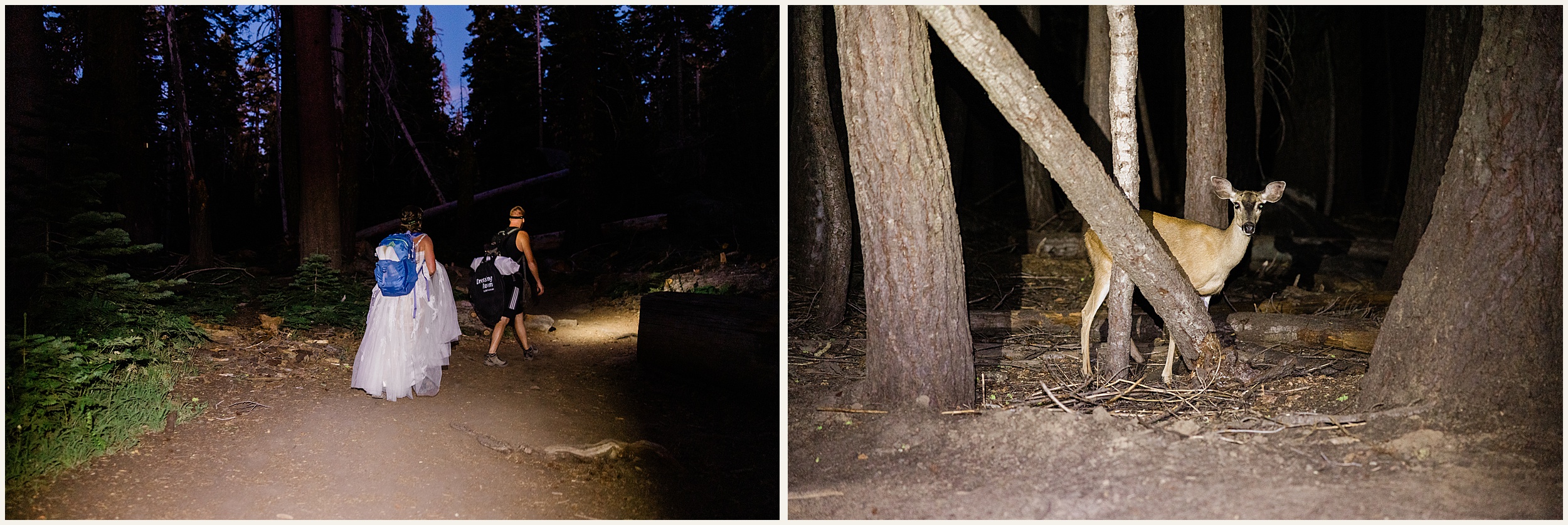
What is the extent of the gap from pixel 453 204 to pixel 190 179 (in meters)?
6.47

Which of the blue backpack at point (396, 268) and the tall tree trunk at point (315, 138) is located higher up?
the tall tree trunk at point (315, 138)

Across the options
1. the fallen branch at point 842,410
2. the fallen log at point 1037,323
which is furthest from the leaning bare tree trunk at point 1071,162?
the fallen log at point 1037,323

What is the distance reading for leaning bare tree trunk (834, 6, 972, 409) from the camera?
16.3 feet

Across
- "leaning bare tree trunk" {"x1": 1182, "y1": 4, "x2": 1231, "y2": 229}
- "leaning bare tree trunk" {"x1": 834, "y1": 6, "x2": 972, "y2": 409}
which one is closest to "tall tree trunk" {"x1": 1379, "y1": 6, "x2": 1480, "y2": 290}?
"leaning bare tree trunk" {"x1": 1182, "y1": 4, "x2": 1231, "y2": 229}

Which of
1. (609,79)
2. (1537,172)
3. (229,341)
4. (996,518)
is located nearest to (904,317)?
(996,518)

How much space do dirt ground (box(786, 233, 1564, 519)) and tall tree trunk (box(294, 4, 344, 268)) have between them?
26.6 feet

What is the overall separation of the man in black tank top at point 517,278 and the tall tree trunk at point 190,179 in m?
7.55

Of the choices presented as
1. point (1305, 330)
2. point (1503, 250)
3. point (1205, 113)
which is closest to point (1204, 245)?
point (1305, 330)

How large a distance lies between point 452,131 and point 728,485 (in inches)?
753

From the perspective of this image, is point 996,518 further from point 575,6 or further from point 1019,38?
point 575,6

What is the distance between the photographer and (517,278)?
8.38 metres

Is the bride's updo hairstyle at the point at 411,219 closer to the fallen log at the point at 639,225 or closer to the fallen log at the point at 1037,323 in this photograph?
the fallen log at the point at 1037,323

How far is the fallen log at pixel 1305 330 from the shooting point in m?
7.02

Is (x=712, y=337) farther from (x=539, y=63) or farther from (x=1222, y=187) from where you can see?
(x=539, y=63)
